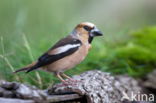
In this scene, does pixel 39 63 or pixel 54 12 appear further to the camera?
pixel 54 12

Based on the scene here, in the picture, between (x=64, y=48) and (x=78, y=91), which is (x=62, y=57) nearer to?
(x=64, y=48)

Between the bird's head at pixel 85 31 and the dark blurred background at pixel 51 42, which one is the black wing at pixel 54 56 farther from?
the dark blurred background at pixel 51 42

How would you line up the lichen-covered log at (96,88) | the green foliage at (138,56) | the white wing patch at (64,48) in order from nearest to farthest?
the lichen-covered log at (96,88) → the white wing patch at (64,48) → the green foliage at (138,56)

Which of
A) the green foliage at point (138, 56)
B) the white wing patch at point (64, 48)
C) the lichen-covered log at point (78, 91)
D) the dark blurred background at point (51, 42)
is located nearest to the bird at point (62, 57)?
the white wing patch at point (64, 48)

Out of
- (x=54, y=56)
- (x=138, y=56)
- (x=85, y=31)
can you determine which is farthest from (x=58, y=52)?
(x=138, y=56)

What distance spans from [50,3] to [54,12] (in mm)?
748

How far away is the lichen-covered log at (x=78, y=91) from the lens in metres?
4.63

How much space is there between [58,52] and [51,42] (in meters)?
2.42

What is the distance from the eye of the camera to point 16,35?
7652 mm

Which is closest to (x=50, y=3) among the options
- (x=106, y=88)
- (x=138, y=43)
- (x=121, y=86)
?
(x=138, y=43)

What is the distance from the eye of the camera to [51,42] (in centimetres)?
784

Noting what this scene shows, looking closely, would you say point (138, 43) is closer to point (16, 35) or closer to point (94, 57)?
point (94, 57)

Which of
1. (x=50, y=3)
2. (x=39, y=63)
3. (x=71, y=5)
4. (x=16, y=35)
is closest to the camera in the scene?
(x=39, y=63)

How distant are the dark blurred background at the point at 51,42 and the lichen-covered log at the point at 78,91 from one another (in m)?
0.94
